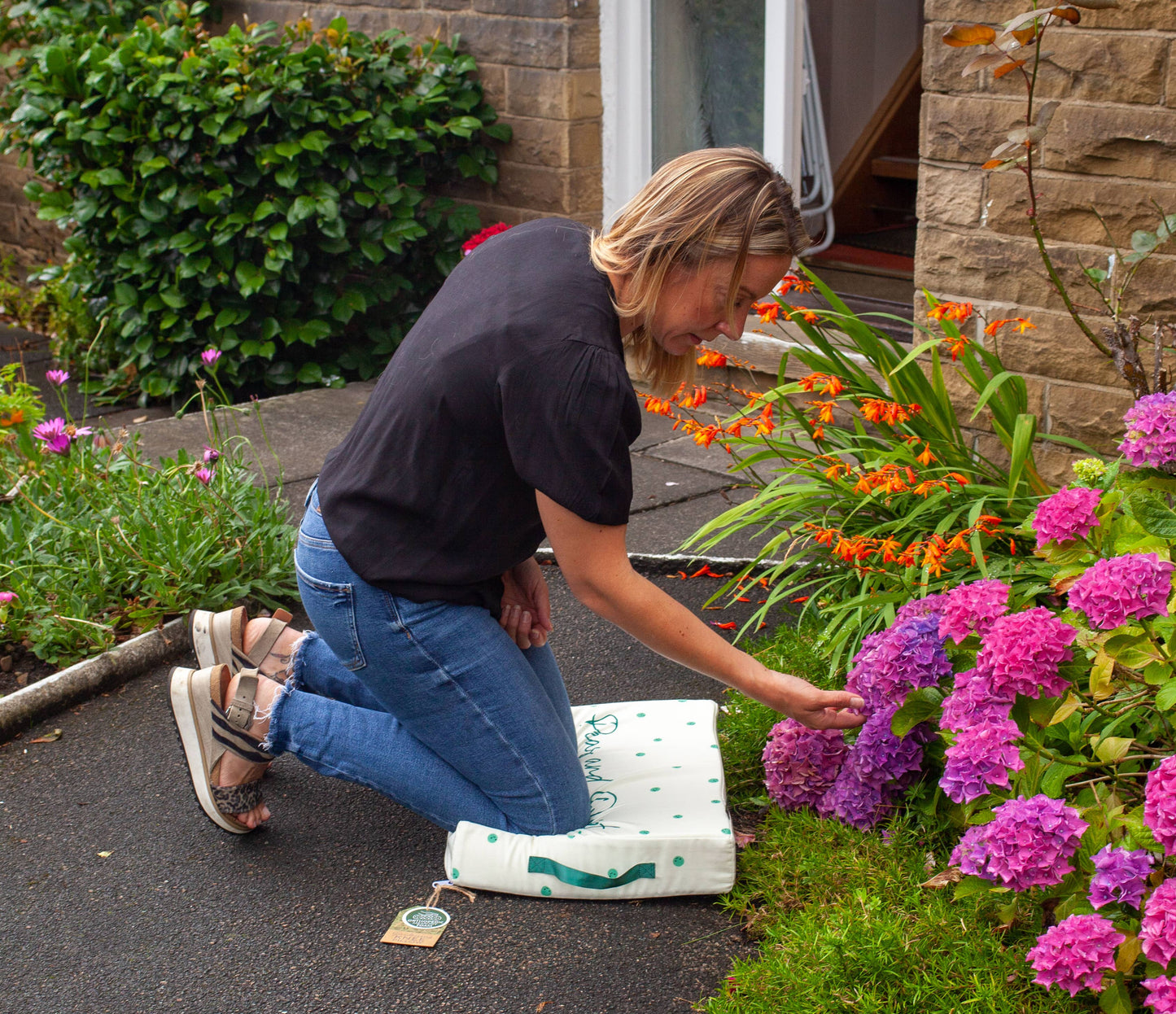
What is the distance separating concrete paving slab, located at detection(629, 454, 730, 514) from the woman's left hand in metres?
1.80

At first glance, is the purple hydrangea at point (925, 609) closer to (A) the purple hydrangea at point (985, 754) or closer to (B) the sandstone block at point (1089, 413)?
(A) the purple hydrangea at point (985, 754)

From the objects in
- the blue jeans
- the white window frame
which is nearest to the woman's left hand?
the blue jeans

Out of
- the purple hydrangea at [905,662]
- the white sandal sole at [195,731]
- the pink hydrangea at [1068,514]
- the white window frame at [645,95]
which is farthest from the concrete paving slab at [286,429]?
the pink hydrangea at [1068,514]

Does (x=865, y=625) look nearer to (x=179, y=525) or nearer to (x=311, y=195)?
(x=179, y=525)

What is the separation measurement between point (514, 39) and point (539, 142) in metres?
0.48

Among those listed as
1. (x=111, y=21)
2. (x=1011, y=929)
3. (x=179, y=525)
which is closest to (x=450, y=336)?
(x=1011, y=929)

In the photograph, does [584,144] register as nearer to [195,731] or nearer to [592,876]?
[195,731]

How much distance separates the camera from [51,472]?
152 inches

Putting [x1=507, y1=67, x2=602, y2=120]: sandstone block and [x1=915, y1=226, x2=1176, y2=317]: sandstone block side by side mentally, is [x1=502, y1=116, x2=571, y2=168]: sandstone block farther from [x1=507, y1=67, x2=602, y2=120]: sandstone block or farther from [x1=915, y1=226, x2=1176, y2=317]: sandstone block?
[x1=915, y1=226, x2=1176, y2=317]: sandstone block

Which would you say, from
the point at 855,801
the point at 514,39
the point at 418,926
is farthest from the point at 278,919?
the point at 514,39

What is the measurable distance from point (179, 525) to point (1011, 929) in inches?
98.6

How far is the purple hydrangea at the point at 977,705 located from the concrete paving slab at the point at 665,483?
2.53 m

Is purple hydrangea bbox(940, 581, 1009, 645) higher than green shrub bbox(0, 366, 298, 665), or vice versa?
purple hydrangea bbox(940, 581, 1009, 645)

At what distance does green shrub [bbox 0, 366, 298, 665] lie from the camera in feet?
11.2
